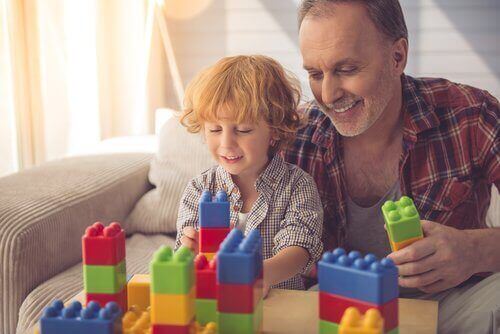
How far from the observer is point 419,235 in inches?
46.0

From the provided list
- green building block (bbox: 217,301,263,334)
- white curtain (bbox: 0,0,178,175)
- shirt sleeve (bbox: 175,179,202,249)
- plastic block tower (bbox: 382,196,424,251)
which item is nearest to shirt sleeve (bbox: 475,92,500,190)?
plastic block tower (bbox: 382,196,424,251)

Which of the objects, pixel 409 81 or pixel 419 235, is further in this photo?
pixel 409 81

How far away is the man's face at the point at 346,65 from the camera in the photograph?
1518 millimetres

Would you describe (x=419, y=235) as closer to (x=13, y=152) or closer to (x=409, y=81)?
(x=409, y=81)

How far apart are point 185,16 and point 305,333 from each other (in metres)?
2.51

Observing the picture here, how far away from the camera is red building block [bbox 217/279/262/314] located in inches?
36.4

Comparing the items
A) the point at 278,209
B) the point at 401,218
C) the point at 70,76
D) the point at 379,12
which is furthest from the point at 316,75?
the point at 70,76

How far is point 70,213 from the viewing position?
1.84 m

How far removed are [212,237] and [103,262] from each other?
0.20 m

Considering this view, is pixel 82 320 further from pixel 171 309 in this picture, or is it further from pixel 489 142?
pixel 489 142

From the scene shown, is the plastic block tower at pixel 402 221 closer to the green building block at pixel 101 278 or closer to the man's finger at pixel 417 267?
the man's finger at pixel 417 267

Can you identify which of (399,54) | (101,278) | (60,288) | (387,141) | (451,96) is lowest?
(60,288)

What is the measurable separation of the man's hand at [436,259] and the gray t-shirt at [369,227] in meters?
0.26

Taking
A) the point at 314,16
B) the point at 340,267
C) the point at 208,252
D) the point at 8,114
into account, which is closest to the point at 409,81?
the point at 314,16
